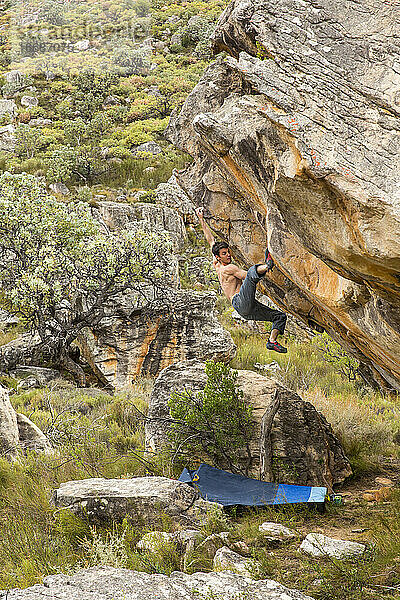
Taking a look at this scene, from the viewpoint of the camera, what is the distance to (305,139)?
3461 mm

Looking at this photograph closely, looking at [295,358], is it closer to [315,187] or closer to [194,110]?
[194,110]

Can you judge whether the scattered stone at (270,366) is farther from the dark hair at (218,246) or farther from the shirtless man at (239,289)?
the dark hair at (218,246)

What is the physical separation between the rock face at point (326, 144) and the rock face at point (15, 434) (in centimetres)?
593

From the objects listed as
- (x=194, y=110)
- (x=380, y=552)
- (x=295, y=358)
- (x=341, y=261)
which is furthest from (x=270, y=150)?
(x=295, y=358)

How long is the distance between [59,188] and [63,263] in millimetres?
17921

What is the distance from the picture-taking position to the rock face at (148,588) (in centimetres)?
372

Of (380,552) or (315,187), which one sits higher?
(315,187)

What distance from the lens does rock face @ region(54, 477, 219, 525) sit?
229 inches

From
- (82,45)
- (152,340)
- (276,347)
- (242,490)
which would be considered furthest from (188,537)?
(82,45)

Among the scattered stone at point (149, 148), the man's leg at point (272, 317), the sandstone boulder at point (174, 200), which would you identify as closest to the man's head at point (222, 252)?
the man's leg at point (272, 317)

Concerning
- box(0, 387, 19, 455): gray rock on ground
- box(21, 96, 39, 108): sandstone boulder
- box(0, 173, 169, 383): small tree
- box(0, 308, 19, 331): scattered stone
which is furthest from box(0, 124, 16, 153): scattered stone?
box(0, 387, 19, 455): gray rock on ground

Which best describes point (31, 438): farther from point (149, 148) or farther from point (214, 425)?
point (149, 148)

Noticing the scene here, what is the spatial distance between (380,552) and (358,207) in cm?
356

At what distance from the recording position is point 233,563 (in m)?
4.49
